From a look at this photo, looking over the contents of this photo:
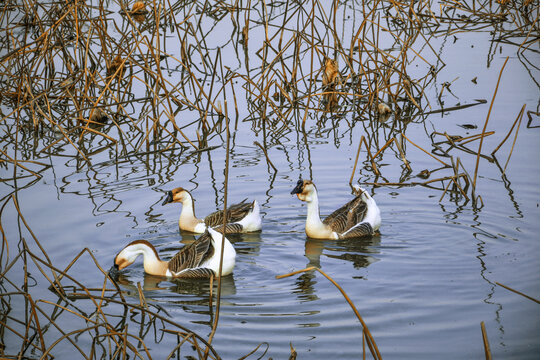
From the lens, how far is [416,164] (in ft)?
34.9

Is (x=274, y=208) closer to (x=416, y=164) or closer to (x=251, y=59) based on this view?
(x=416, y=164)

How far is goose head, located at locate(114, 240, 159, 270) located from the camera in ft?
26.3

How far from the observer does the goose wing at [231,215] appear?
30.1ft

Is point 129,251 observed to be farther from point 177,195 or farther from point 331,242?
point 331,242

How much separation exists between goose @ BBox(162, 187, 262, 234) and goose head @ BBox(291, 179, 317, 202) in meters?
0.51

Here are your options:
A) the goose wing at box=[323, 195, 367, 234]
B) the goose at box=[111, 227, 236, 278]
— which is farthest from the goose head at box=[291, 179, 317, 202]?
the goose at box=[111, 227, 236, 278]

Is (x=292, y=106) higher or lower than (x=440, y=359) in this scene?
higher

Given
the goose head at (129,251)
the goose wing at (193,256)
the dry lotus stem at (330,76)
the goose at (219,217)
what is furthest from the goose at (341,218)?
the dry lotus stem at (330,76)

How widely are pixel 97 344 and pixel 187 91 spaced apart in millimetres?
9077

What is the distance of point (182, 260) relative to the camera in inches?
320

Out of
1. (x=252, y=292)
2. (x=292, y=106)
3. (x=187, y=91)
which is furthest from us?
(x=187, y=91)

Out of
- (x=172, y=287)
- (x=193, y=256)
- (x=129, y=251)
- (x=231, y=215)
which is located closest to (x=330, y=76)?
(x=231, y=215)

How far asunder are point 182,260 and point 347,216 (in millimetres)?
2090

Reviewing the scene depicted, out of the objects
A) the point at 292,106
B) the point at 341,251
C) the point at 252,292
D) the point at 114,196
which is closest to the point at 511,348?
the point at 252,292
